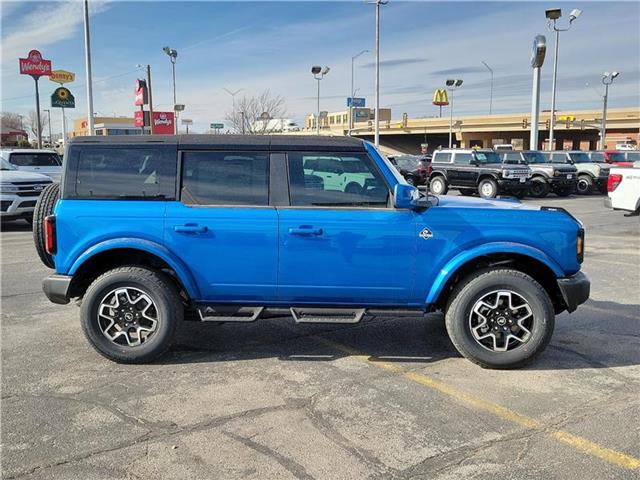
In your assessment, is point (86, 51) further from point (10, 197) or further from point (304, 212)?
point (304, 212)

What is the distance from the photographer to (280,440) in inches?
137

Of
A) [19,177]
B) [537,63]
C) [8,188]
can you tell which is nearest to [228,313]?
[8,188]

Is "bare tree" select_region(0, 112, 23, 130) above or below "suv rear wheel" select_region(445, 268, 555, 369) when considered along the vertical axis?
above

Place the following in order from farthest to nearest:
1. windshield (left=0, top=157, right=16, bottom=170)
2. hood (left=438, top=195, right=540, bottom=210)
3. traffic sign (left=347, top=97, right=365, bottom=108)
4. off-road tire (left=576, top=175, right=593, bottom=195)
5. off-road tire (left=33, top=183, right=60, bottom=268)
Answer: traffic sign (left=347, top=97, right=365, bottom=108) → off-road tire (left=576, top=175, right=593, bottom=195) → windshield (left=0, top=157, right=16, bottom=170) → off-road tire (left=33, top=183, right=60, bottom=268) → hood (left=438, top=195, right=540, bottom=210)

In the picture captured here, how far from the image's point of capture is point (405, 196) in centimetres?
451

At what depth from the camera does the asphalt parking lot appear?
3234 millimetres

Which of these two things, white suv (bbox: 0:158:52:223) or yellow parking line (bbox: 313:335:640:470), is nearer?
yellow parking line (bbox: 313:335:640:470)

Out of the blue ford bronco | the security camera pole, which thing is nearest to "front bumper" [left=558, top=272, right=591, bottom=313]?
the blue ford bronco

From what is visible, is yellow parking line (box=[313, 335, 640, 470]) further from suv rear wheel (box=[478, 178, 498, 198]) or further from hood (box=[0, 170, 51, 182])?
suv rear wheel (box=[478, 178, 498, 198])

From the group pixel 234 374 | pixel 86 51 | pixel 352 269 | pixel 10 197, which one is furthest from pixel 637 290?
pixel 86 51

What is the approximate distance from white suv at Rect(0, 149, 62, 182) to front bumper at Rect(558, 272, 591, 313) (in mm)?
15062

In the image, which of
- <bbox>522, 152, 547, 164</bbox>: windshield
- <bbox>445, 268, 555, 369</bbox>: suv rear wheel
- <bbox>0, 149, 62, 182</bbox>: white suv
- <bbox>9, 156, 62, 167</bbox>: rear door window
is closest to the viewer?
<bbox>445, 268, 555, 369</bbox>: suv rear wheel

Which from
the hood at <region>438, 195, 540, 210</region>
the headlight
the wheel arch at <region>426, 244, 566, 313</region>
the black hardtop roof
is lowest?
the wheel arch at <region>426, 244, 566, 313</region>

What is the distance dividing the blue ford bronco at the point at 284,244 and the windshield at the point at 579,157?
2295 centimetres
